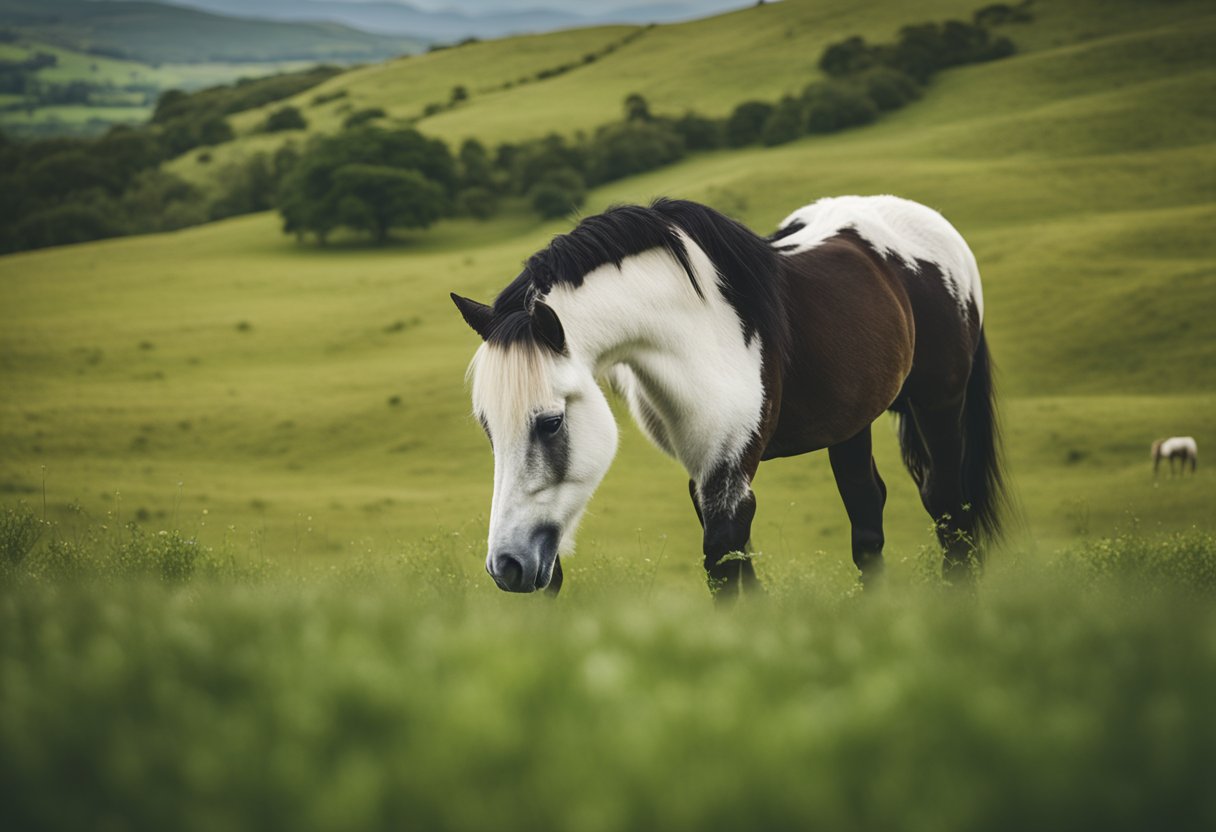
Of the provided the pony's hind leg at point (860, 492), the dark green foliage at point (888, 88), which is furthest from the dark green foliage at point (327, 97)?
the pony's hind leg at point (860, 492)

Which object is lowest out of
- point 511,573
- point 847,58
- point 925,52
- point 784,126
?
point 784,126

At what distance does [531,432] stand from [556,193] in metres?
73.7

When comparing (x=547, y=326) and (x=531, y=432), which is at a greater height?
(x=547, y=326)

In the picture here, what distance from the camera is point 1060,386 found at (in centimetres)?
3578

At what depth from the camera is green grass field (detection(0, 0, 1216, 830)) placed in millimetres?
2117

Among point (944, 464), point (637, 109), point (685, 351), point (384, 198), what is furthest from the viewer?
point (637, 109)

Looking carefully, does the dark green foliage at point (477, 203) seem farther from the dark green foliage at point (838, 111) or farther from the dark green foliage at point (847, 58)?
the dark green foliage at point (847, 58)

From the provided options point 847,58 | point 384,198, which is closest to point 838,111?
point 847,58

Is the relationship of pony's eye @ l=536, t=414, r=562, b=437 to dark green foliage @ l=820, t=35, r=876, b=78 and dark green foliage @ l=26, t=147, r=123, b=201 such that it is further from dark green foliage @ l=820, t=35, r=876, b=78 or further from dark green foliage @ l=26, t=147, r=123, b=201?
dark green foliage @ l=820, t=35, r=876, b=78

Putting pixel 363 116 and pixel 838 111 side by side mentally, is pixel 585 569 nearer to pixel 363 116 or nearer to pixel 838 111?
pixel 838 111

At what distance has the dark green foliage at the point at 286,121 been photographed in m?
108

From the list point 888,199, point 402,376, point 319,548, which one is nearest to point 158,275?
point 402,376

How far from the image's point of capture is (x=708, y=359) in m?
5.61

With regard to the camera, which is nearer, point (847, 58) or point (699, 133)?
point (699, 133)
